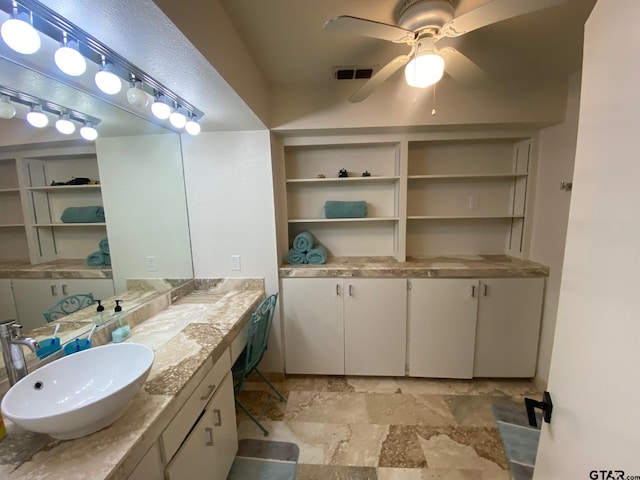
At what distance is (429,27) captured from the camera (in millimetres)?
1163

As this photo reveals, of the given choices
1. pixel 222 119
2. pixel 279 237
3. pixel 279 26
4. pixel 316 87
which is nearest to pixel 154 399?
pixel 279 237

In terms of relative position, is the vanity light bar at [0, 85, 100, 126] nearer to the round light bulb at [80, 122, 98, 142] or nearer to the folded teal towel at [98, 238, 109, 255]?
the round light bulb at [80, 122, 98, 142]

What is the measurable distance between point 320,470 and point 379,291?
4.05 ft

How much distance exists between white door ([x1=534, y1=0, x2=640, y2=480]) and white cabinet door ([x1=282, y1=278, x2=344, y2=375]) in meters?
1.57

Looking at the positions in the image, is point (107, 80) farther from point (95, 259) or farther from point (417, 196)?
point (417, 196)

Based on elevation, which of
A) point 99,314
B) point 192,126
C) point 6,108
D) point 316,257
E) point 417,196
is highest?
point 192,126

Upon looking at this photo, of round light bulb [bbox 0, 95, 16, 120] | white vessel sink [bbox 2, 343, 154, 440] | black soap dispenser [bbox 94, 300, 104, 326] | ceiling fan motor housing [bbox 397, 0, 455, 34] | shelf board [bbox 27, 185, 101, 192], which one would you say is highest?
ceiling fan motor housing [bbox 397, 0, 455, 34]

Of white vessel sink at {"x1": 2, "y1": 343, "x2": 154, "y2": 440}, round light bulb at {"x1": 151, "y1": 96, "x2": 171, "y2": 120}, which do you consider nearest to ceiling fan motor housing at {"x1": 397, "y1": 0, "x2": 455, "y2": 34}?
round light bulb at {"x1": 151, "y1": 96, "x2": 171, "y2": 120}

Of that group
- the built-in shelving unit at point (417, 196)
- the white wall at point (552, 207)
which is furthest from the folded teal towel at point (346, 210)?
the white wall at point (552, 207)

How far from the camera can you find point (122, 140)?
1.69 meters

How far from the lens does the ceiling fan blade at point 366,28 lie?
101 cm

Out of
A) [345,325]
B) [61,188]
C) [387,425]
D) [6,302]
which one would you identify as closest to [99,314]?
[6,302]

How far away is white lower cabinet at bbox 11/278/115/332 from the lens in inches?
42.3

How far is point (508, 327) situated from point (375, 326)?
1.09 metres
